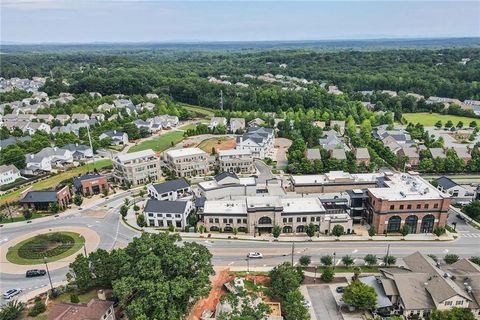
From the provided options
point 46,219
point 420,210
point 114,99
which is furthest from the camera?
point 114,99

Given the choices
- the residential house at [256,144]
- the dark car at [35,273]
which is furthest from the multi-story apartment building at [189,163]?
the dark car at [35,273]

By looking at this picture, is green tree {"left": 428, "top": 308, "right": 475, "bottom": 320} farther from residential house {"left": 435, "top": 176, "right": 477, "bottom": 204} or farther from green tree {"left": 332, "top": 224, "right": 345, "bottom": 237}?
residential house {"left": 435, "top": 176, "right": 477, "bottom": 204}

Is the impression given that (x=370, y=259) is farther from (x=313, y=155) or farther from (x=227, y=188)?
(x=313, y=155)

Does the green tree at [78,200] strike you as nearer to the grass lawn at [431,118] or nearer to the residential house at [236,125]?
the residential house at [236,125]

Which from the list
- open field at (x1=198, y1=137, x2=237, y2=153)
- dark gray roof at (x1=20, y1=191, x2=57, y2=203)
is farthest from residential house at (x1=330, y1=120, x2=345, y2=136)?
dark gray roof at (x1=20, y1=191, x2=57, y2=203)

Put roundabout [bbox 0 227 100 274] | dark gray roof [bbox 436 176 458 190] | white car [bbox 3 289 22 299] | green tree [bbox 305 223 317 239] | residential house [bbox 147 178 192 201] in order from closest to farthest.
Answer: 1. white car [bbox 3 289 22 299]
2. roundabout [bbox 0 227 100 274]
3. green tree [bbox 305 223 317 239]
4. residential house [bbox 147 178 192 201]
5. dark gray roof [bbox 436 176 458 190]

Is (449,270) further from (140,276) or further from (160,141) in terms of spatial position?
(160,141)

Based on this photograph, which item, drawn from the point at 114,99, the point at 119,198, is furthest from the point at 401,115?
the point at 114,99

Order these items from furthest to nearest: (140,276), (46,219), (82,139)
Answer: (82,139) < (46,219) < (140,276)
